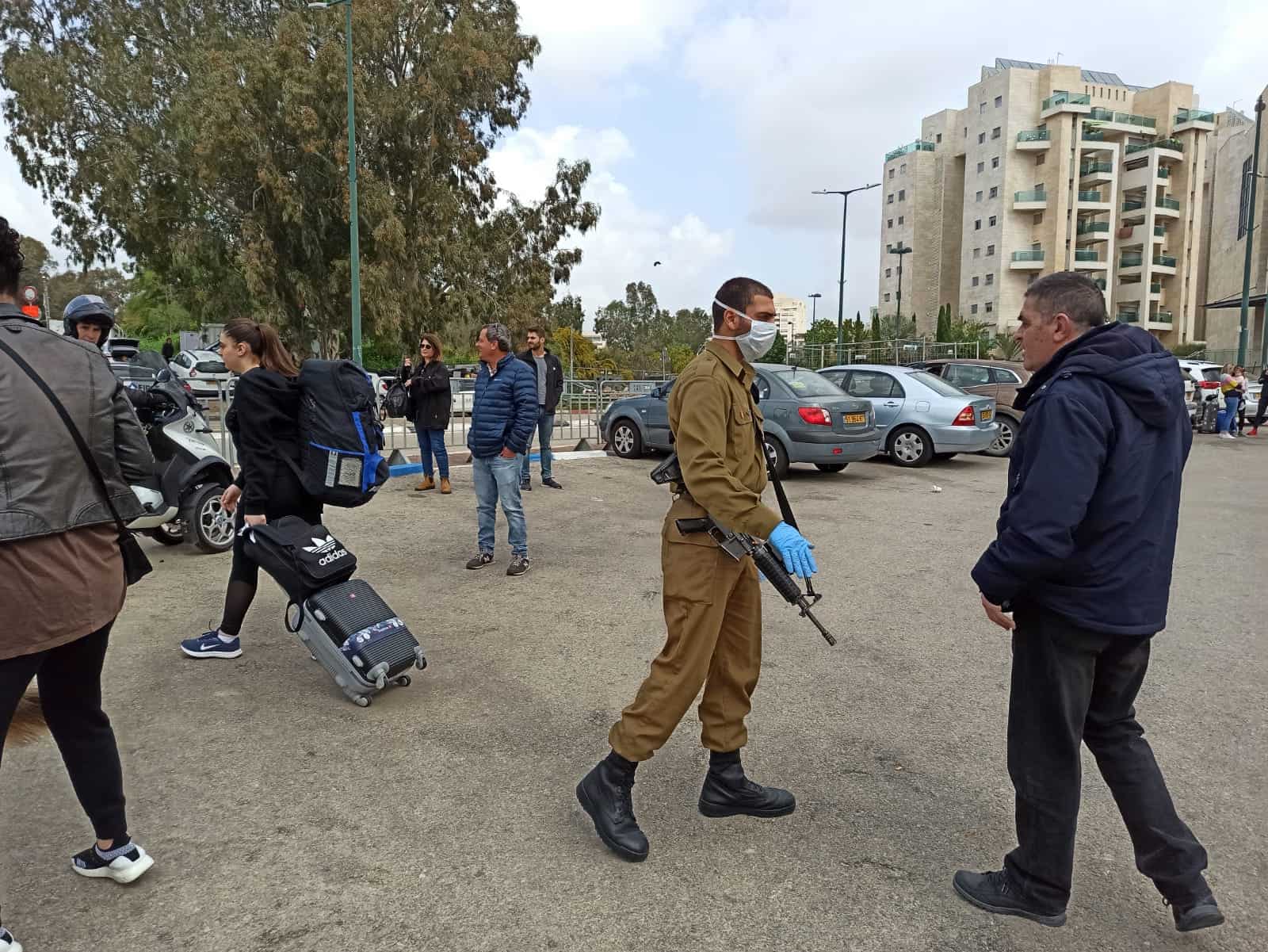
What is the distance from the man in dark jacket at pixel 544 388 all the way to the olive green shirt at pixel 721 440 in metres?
7.36

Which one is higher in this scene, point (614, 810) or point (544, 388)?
point (544, 388)

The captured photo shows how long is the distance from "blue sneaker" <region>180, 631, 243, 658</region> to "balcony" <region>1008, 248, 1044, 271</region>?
71.9 metres

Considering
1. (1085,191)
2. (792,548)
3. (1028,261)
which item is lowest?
(792,548)

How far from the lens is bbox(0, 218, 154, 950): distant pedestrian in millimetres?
2420

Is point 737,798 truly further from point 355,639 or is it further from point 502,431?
point 502,431

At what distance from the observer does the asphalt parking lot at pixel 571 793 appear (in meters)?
2.65

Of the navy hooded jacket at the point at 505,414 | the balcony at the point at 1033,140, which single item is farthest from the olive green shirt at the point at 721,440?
the balcony at the point at 1033,140

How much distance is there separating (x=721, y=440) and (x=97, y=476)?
188 centimetres

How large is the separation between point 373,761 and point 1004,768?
8.45 ft

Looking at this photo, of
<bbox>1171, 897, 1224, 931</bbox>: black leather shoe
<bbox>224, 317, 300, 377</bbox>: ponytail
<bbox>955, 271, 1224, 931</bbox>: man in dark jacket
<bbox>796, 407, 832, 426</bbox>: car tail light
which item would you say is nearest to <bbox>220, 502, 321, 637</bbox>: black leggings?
<bbox>224, 317, 300, 377</bbox>: ponytail

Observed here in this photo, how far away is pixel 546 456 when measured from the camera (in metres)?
11.3

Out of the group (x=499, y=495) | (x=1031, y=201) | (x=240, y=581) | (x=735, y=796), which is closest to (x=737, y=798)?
(x=735, y=796)

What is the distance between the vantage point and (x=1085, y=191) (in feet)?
223

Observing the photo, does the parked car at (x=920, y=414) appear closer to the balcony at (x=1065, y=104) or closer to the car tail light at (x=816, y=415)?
the car tail light at (x=816, y=415)
